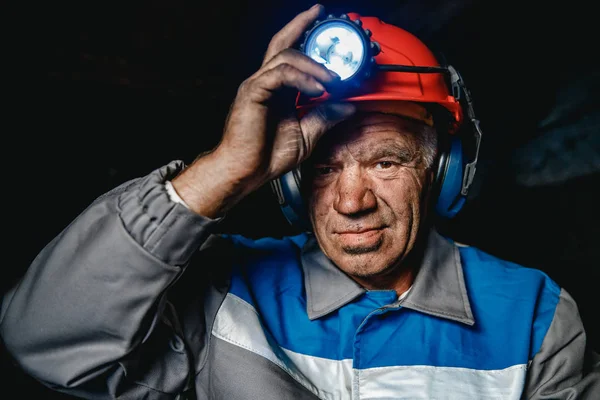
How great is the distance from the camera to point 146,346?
49.6 inches

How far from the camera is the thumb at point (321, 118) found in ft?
4.40

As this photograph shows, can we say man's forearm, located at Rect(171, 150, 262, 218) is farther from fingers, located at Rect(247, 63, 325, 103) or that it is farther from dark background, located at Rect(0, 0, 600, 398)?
dark background, located at Rect(0, 0, 600, 398)

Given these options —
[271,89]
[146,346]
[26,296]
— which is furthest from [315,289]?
[26,296]

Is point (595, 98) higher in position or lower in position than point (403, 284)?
higher

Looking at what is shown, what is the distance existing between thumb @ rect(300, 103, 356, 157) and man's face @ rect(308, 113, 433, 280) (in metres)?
0.20

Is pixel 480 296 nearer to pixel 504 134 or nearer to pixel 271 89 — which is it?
pixel 271 89

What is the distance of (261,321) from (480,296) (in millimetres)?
808

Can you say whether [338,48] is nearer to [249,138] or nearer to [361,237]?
[249,138]

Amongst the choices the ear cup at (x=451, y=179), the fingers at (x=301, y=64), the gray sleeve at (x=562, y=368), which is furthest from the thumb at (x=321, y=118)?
the gray sleeve at (x=562, y=368)

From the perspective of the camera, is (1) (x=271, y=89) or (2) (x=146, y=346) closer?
A: (1) (x=271, y=89)

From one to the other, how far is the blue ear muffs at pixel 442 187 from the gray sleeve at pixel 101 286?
1.73 ft

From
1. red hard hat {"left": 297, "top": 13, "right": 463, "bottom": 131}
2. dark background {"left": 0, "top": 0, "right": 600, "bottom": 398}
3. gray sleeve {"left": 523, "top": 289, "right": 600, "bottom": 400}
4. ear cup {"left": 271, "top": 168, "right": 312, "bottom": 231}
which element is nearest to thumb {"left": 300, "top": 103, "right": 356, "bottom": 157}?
red hard hat {"left": 297, "top": 13, "right": 463, "bottom": 131}

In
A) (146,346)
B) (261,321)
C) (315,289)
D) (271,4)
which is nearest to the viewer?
(146,346)

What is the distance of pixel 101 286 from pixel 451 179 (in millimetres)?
1194
